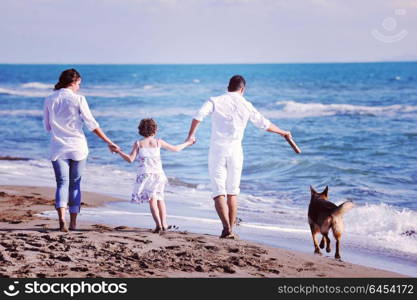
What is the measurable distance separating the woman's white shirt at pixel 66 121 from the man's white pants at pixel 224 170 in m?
1.37

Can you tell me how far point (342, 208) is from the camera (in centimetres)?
616

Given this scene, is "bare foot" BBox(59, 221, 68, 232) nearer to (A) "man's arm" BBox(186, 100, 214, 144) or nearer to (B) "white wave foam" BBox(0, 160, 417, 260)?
(A) "man's arm" BBox(186, 100, 214, 144)

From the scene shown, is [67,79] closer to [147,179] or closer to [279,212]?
[147,179]

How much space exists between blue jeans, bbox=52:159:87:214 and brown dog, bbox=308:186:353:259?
2.60 metres

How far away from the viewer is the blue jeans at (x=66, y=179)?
6602mm

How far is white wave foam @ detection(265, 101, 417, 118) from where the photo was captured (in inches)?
1176

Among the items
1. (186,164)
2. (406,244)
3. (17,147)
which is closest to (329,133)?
(186,164)

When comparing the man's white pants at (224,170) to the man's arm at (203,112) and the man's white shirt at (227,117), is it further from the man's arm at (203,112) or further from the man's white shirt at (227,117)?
the man's arm at (203,112)

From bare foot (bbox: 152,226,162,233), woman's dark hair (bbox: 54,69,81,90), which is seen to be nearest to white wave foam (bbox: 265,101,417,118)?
bare foot (bbox: 152,226,162,233)

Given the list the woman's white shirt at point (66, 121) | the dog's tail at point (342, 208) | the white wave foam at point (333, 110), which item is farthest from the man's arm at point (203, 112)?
the white wave foam at point (333, 110)

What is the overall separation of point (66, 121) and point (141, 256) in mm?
1743

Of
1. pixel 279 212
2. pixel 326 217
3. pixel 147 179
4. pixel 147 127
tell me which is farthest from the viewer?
pixel 279 212

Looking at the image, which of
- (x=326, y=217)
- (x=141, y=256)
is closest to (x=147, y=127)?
(x=141, y=256)

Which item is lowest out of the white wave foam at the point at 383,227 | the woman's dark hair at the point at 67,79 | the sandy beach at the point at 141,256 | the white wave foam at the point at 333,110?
the sandy beach at the point at 141,256
